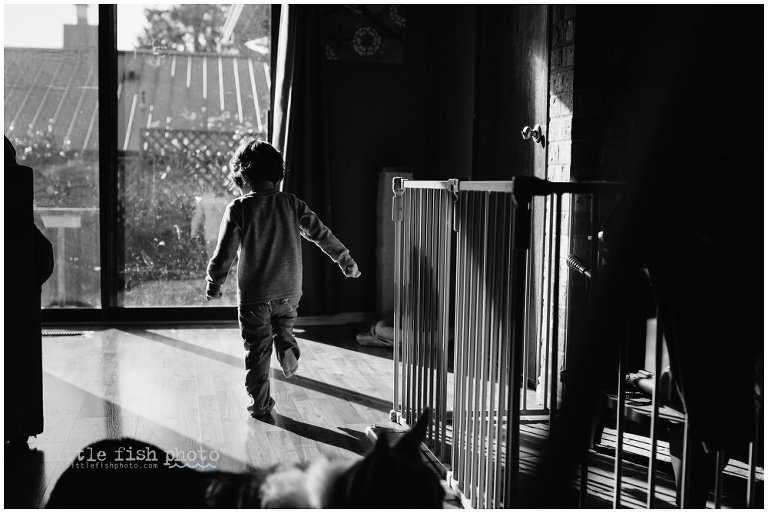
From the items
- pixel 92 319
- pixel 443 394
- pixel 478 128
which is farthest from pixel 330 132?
pixel 443 394

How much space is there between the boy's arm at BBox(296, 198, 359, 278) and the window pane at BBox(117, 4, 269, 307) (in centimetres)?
204

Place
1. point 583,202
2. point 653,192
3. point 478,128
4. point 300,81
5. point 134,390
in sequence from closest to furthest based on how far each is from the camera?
1. point 653,192
2. point 583,202
3. point 134,390
4. point 478,128
5. point 300,81

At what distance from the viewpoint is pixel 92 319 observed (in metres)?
4.68

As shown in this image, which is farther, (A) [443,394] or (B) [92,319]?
(B) [92,319]

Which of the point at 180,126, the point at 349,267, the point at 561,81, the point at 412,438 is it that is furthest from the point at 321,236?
the point at 180,126

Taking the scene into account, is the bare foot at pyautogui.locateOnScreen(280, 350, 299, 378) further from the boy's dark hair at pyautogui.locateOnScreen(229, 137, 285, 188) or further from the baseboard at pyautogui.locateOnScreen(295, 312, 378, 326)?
the baseboard at pyautogui.locateOnScreen(295, 312, 378, 326)

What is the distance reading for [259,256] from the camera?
2.78 m

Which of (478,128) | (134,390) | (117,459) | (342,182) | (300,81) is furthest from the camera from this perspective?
(342,182)

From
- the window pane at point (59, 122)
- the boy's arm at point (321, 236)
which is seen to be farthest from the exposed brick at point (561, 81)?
the window pane at point (59, 122)

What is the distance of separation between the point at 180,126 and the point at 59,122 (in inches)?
28.1

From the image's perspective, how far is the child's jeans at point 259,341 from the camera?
2795 mm

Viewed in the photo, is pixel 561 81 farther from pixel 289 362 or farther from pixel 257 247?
pixel 289 362

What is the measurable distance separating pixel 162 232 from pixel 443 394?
2.98m

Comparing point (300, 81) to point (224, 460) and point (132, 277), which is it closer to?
point (132, 277)
